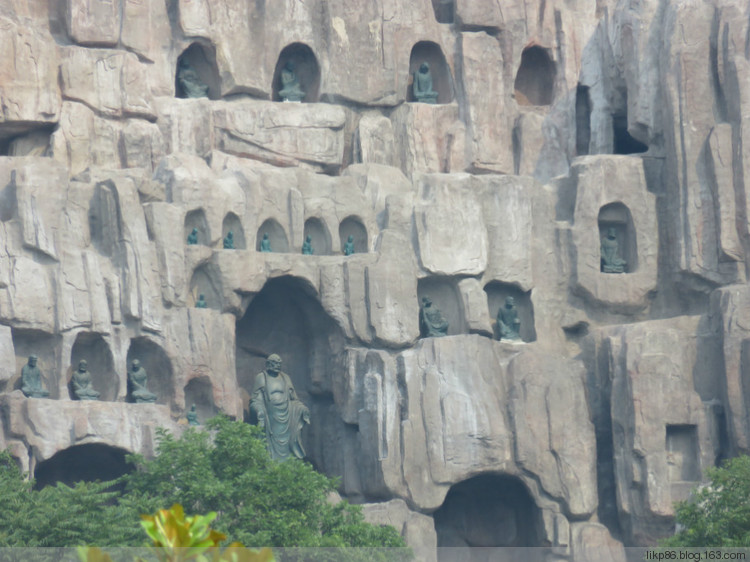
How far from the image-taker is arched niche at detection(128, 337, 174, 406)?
1192 inches

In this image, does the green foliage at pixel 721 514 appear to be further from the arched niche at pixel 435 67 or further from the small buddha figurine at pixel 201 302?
the arched niche at pixel 435 67

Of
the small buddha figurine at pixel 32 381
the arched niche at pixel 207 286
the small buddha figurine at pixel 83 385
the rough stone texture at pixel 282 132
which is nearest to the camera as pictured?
the small buddha figurine at pixel 32 381

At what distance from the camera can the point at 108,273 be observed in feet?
98.8

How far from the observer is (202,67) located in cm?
3516

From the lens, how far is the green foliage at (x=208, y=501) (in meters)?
23.3

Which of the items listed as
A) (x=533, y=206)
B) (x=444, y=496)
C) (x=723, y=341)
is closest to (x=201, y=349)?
(x=444, y=496)

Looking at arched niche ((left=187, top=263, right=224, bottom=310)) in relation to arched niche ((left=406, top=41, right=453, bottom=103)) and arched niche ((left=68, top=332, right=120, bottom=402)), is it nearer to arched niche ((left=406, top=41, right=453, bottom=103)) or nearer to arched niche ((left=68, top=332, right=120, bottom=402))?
arched niche ((left=68, top=332, right=120, bottom=402))

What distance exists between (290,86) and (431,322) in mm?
6385

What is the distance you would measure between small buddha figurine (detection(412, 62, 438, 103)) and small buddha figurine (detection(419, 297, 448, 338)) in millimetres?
5562

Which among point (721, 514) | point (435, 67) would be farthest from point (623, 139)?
point (721, 514)

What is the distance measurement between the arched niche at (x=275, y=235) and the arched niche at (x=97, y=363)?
148 inches

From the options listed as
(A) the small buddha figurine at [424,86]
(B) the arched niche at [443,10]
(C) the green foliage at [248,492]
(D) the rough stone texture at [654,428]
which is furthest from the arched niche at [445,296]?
(B) the arched niche at [443,10]

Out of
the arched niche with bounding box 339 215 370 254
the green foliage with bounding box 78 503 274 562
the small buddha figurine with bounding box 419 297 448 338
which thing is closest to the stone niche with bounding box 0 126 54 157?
the arched niche with bounding box 339 215 370 254

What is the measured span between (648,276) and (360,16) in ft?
26.7
